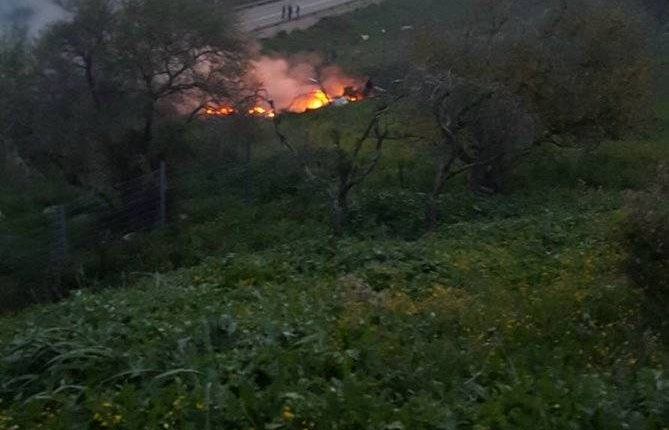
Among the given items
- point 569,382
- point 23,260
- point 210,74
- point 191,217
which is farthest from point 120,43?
point 569,382

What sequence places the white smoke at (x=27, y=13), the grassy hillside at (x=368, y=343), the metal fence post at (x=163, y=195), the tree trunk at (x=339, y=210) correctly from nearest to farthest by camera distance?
the grassy hillside at (x=368, y=343) → the tree trunk at (x=339, y=210) → the metal fence post at (x=163, y=195) → the white smoke at (x=27, y=13)

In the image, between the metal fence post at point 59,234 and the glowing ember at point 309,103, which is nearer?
the metal fence post at point 59,234

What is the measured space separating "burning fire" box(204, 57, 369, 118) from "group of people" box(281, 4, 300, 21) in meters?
7.99

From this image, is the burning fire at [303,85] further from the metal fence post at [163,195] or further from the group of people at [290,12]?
the group of people at [290,12]

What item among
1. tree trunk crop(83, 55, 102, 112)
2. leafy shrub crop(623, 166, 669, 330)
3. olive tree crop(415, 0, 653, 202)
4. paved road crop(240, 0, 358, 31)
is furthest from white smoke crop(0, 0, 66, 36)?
leafy shrub crop(623, 166, 669, 330)

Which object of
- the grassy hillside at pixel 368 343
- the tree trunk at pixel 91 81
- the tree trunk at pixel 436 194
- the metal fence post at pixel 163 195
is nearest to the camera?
the grassy hillside at pixel 368 343

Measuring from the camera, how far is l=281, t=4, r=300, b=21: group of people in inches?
1699

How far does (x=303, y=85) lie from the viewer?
98.1 feet

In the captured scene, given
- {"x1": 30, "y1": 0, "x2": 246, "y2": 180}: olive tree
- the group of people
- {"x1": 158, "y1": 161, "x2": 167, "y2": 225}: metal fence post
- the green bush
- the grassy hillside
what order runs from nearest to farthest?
the grassy hillside → the green bush → {"x1": 158, "y1": 161, "x2": 167, "y2": 225}: metal fence post → {"x1": 30, "y1": 0, "x2": 246, "y2": 180}: olive tree → the group of people

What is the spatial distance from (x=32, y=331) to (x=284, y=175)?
1376 cm

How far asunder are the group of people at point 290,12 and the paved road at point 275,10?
262 millimetres

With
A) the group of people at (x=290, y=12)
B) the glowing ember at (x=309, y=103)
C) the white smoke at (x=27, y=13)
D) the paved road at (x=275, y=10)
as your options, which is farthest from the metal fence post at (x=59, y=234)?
the group of people at (x=290, y=12)

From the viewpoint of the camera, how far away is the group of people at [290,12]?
4316cm

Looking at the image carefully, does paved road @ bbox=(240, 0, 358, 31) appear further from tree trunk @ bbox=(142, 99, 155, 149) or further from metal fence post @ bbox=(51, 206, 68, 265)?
metal fence post @ bbox=(51, 206, 68, 265)
